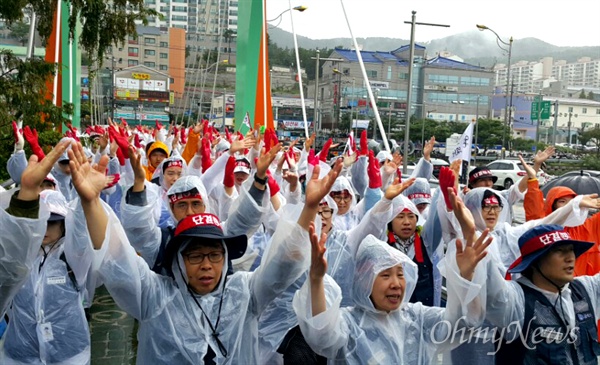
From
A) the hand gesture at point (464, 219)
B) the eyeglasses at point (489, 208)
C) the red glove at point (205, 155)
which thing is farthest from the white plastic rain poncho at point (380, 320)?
the red glove at point (205, 155)

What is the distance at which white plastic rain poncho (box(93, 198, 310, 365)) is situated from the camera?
8.52 feet

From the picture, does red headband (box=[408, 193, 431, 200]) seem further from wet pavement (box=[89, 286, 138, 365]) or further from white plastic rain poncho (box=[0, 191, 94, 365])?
white plastic rain poncho (box=[0, 191, 94, 365])

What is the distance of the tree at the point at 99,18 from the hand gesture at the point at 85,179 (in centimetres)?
681

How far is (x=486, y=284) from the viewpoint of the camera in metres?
2.88

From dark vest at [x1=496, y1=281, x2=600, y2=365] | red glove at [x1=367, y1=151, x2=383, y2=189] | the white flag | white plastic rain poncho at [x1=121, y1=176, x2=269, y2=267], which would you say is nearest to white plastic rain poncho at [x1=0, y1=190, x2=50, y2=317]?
white plastic rain poncho at [x1=121, y1=176, x2=269, y2=267]

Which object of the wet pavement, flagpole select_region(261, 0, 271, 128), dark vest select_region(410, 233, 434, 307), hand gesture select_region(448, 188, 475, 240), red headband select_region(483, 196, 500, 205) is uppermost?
flagpole select_region(261, 0, 271, 128)

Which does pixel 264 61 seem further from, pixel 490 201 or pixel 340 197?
pixel 490 201

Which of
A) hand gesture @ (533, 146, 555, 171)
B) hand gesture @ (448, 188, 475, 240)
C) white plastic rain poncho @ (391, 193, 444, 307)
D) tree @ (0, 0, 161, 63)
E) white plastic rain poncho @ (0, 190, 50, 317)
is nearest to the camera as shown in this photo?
white plastic rain poncho @ (0, 190, 50, 317)

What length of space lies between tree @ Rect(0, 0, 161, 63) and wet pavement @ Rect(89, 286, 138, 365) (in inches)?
173

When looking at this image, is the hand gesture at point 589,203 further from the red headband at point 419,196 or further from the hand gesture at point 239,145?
the hand gesture at point 239,145

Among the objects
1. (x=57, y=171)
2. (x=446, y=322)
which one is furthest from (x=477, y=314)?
(x=57, y=171)

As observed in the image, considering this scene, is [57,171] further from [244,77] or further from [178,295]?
[244,77]

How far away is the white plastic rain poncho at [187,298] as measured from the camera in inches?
102

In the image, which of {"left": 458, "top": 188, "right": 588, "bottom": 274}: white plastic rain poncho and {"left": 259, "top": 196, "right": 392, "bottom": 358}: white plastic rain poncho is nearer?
{"left": 259, "top": 196, "right": 392, "bottom": 358}: white plastic rain poncho
